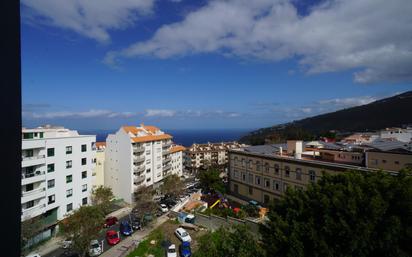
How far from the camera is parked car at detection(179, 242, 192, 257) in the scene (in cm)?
2153

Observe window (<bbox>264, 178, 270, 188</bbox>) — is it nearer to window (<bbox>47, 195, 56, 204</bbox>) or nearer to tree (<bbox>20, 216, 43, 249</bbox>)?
window (<bbox>47, 195, 56, 204</bbox>)

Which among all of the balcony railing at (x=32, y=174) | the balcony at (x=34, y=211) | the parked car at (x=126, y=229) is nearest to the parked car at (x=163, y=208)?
the parked car at (x=126, y=229)

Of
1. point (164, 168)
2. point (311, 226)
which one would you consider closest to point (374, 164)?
point (311, 226)

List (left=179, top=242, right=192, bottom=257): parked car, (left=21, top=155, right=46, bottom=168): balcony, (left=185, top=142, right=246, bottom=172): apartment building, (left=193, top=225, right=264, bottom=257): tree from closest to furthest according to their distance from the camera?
1. (left=193, top=225, right=264, bottom=257): tree
2. (left=179, top=242, right=192, bottom=257): parked car
3. (left=21, top=155, right=46, bottom=168): balcony
4. (left=185, top=142, right=246, bottom=172): apartment building

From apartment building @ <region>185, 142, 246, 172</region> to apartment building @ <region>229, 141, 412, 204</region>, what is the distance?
37.4 m

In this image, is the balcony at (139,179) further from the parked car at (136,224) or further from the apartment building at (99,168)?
the parked car at (136,224)

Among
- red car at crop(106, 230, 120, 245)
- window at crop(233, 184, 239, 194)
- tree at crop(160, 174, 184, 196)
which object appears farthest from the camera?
tree at crop(160, 174, 184, 196)

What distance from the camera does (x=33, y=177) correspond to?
25.2 m

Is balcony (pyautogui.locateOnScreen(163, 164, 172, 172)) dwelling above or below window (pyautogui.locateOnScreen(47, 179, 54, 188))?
below

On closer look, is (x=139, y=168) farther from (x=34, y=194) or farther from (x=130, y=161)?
(x=34, y=194)

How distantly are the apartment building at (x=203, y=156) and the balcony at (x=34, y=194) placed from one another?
164ft

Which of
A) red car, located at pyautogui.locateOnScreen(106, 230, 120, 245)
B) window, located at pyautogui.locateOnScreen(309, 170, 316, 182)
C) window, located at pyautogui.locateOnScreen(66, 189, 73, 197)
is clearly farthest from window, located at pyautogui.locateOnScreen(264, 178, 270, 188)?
window, located at pyautogui.locateOnScreen(66, 189, 73, 197)

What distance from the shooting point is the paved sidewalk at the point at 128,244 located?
22984 millimetres
